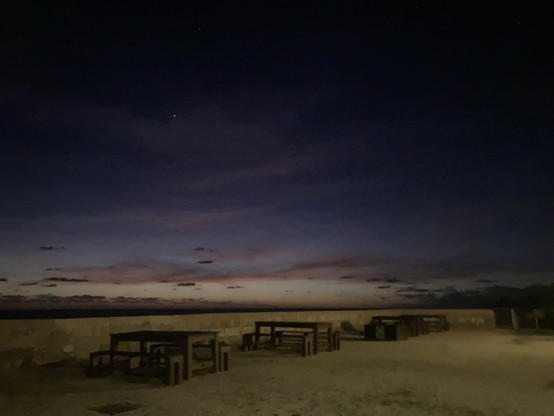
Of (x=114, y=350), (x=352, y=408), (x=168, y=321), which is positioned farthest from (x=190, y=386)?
(x=168, y=321)

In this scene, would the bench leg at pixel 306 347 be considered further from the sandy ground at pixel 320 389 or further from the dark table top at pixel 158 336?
the dark table top at pixel 158 336

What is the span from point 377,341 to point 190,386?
26.5 ft

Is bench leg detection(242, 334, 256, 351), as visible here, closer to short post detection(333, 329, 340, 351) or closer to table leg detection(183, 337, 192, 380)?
short post detection(333, 329, 340, 351)

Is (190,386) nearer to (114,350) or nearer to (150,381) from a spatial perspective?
(150,381)

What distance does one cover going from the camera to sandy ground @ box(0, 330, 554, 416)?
17.6 feet

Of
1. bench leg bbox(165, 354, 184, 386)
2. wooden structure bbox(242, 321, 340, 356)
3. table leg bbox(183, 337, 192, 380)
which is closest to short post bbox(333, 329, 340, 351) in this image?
wooden structure bbox(242, 321, 340, 356)

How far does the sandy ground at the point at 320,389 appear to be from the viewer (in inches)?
211

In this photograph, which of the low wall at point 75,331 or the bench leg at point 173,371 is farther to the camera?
the low wall at point 75,331

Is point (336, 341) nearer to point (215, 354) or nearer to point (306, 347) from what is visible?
point (306, 347)

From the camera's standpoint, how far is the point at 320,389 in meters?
6.44

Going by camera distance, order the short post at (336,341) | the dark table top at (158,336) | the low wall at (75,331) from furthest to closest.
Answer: the short post at (336,341) → the low wall at (75,331) → the dark table top at (158,336)

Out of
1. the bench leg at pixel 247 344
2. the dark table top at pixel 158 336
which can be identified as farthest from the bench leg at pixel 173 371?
the bench leg at pixel 247 344

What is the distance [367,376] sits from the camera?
7.48m

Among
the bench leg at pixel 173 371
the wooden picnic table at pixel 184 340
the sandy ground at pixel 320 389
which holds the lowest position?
the sandy ground at pixel 320 389
